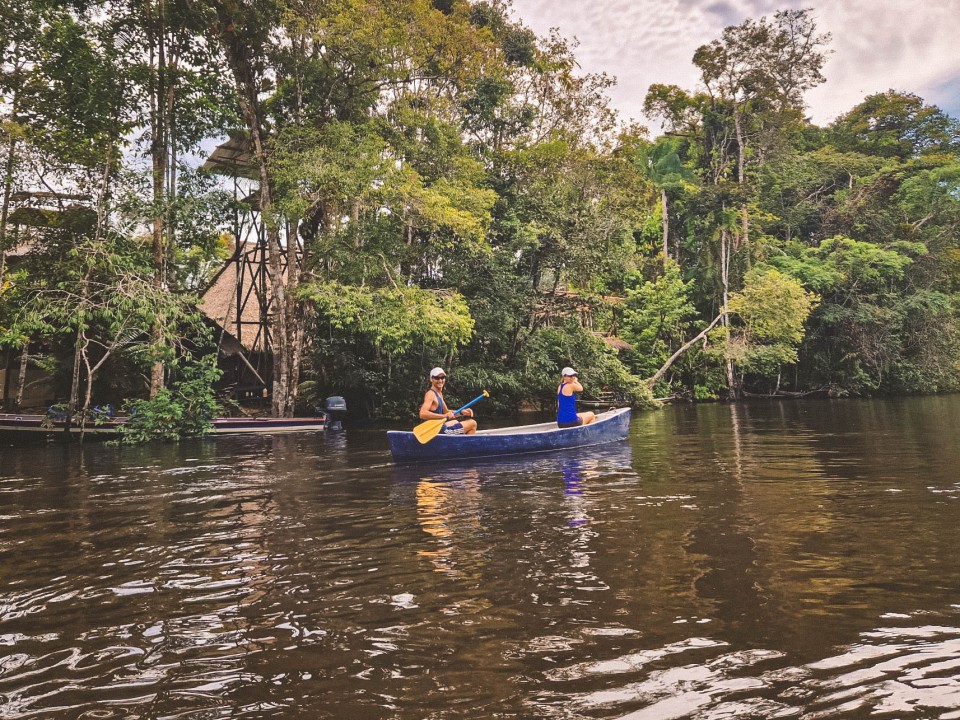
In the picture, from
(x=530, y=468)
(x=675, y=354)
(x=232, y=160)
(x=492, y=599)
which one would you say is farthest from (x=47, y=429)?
(x=675, y=354)

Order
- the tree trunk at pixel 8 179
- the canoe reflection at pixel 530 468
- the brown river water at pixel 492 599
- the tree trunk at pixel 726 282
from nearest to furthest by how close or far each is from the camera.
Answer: the brown river water at pixel 492 599 → the canoe reflection at pixel 530 468 → the tree trunk at pixel 8 179 → the tree trunk at pixel 726 282

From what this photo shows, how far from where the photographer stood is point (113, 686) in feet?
9.57

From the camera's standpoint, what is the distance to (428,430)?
10141 millimetres

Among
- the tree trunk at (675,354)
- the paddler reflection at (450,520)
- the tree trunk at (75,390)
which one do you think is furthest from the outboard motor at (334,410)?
the tree trunk at (675,354)

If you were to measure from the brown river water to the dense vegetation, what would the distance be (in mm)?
9913

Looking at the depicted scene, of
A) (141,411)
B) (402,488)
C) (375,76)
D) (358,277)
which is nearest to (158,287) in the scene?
(141,411)

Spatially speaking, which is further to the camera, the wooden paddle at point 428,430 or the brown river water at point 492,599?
the wooden paddle at point 428,430

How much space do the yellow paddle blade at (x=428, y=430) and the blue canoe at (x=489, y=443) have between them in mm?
72

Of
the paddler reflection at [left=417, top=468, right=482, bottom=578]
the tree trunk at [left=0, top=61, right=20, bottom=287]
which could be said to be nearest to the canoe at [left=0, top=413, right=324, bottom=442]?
the tree trunk at [left=0, top=61, right=20, bottom=287]

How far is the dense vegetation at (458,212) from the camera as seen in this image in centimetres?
1617

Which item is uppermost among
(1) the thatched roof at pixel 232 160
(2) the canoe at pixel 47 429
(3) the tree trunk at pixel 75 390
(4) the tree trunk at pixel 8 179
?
(1) the thatched roof at pixel 232 160

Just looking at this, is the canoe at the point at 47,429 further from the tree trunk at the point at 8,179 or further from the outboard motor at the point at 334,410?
the tree trunk at the point at 8,179

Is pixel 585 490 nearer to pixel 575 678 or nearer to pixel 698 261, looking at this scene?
pixel 575 678

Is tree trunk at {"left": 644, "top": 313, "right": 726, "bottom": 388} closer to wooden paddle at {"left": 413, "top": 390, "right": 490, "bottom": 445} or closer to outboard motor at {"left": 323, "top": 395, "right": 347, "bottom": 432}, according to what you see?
outboard motor at {"left": 323, "top": 395, "right": 347, "bottom": 432}
